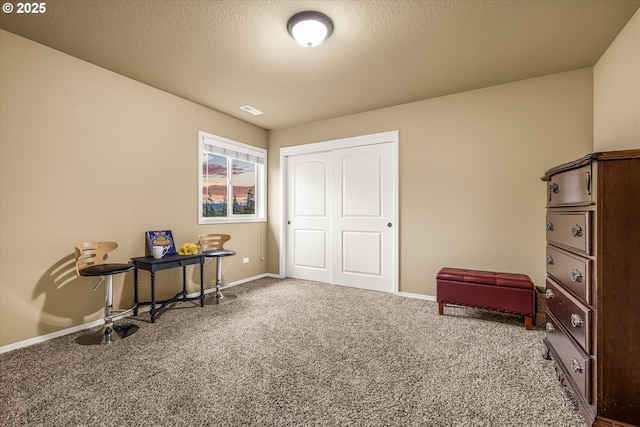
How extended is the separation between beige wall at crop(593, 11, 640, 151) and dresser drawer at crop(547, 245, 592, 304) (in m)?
1.11

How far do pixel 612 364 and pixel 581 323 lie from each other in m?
0.21

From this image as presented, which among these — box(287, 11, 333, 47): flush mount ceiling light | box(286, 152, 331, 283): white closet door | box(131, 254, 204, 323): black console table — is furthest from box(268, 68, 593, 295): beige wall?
box(131, 254, 204, 323): black console table

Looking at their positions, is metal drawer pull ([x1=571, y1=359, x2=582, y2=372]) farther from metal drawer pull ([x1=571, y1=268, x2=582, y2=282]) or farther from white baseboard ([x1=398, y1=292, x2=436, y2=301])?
white baseboard ([x1=398, y1=292, x2=436, y2=301])

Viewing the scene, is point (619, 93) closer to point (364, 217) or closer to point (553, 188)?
point (553, 188)

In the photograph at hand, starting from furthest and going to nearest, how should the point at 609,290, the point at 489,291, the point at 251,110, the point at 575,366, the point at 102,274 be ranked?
the point at 251,110 < the point at 489,291 < the point at 102,274 < the point at 575,366 < the point at 609,290

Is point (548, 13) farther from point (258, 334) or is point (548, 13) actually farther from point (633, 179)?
point (258, 334)

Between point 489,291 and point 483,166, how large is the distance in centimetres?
149

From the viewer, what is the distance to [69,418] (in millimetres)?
1579

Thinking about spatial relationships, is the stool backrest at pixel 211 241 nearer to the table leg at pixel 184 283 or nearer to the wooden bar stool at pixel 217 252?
the wooden bar stool at pixel 217 252

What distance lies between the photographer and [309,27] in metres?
2.26

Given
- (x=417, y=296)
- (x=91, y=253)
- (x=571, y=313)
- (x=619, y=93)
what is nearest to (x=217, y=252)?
(x=91, y=253)

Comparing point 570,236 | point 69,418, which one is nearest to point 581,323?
point 570,236

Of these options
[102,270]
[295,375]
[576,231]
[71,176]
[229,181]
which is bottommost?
[295,375]

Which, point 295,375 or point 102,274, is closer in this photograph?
point 295,375
